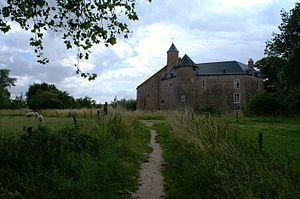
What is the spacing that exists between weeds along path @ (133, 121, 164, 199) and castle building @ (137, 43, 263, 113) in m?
56.3

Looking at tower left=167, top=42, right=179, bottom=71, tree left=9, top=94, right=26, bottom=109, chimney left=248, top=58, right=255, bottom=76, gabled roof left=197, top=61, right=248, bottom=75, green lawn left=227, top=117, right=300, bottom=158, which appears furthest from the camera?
tower left=167, top=42, right=179, bottom=71

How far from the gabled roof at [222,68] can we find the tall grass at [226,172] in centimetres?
6104

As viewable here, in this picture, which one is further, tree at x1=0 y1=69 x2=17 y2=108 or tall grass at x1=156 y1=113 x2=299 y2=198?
tree at x1=0 y1=69 x2=17 y2=108

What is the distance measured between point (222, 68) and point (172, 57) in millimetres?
11465

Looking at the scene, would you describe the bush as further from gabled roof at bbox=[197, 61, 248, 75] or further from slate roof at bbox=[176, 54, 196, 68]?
slate roof at bbox=[176, 54, 196, 68]

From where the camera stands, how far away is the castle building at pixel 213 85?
69000 millimetres

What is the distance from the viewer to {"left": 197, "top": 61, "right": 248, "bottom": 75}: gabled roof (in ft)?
229

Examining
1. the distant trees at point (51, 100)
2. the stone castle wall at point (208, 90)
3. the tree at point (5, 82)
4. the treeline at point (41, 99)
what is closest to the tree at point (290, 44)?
the treeline at point (41, 99)

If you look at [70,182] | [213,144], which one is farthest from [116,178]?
[213,144]

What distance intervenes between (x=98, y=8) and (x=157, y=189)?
170 inches

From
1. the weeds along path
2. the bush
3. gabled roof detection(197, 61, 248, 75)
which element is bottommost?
the weeds along path

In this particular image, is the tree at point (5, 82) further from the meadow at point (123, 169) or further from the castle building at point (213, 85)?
the meadow at point (123, 169)

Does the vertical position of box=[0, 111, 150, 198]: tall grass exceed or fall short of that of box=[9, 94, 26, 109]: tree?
it falls short

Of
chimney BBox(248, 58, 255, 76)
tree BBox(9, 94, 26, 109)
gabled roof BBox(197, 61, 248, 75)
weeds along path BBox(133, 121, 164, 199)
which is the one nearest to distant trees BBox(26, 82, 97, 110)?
tree BBox(9, 94, 26, 109)
